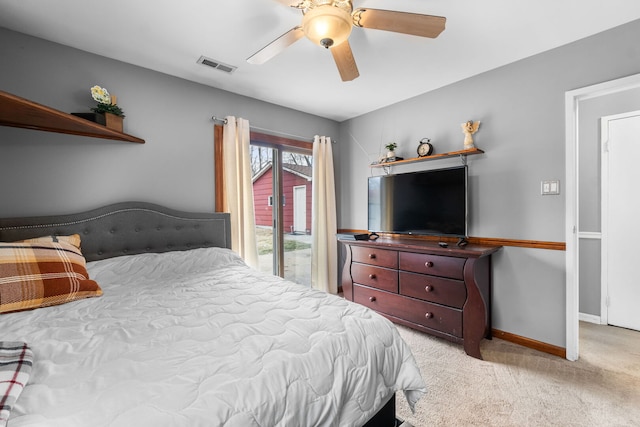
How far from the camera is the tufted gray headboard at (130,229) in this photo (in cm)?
198

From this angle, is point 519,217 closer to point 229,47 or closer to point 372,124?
point 372,124

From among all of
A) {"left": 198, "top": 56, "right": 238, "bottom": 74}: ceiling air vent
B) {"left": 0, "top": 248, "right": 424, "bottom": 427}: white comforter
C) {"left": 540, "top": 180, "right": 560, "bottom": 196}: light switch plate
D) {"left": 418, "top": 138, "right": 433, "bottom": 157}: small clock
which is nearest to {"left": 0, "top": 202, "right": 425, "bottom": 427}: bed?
{"left": 0, "top": 248, "right": 424, "bottom": 427}: white comforter

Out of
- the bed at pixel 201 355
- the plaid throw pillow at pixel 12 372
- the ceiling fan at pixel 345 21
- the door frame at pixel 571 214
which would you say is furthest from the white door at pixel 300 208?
the plaid throw pillow at pixel 12 372

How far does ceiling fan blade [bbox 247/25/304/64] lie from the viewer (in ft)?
5.44

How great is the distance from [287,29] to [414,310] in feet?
8.50

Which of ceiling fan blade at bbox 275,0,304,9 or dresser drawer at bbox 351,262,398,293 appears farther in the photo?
dresser drawer at bbox 351,262,398,293

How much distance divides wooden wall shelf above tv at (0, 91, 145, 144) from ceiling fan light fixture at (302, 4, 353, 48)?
1.54 meters

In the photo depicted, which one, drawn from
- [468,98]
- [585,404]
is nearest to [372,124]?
[468,98]

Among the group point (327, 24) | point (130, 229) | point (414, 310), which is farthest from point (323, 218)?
point (327, 24)

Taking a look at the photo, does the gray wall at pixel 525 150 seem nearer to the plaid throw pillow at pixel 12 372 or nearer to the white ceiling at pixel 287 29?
the white ceiling at pixel 287 29

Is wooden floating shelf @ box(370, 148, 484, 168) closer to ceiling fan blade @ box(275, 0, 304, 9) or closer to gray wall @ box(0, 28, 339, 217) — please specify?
gray wall @ box(0, 28, 339, 217)

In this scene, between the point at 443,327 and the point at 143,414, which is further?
the point at 443,327

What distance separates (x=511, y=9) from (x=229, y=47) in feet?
6.55

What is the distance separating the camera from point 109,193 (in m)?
2.35
